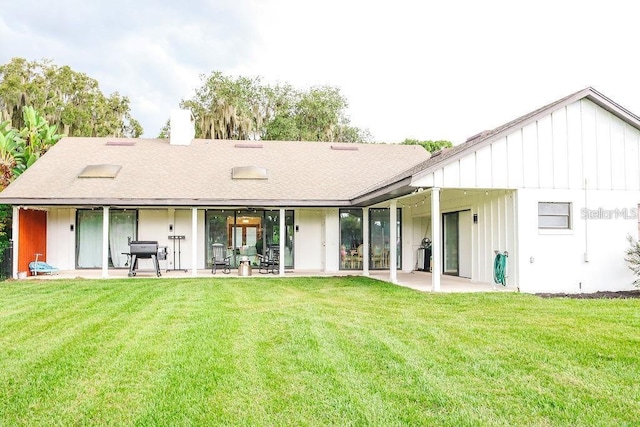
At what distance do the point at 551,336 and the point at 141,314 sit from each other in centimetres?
577

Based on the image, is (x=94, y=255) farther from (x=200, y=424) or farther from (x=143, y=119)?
(x=143, y=119)

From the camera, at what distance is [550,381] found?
447 centimetres

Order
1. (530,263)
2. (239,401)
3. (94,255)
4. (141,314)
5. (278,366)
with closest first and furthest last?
(239,401) < (278,366) < (141,314) < (530,263) < (94,255)

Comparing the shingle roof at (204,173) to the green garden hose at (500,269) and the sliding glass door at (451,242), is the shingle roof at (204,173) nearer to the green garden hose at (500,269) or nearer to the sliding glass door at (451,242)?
the sliding glass door at (451,242)

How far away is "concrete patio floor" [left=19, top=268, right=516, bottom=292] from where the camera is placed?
37.0 feet

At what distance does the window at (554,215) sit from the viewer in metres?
11.1

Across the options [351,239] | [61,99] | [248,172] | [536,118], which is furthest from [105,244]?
[61,99]


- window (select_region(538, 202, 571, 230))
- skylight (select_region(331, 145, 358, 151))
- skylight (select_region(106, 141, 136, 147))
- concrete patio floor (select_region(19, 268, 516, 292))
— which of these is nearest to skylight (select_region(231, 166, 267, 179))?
concrete patio floor (select_region(19, 268, 516, 292))

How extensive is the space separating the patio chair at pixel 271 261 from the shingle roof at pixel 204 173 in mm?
1792

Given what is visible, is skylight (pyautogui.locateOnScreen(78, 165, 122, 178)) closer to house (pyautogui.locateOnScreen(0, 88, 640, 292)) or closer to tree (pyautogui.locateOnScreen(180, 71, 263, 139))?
house (pyautogui.locateOnScreen(0, 88, 640, 292))

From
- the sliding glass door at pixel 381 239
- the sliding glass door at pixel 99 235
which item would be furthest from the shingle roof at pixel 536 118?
the sliding glass door at pixel 99 235

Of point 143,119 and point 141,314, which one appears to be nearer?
point 141,314

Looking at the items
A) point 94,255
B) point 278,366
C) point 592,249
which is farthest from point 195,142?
point 278,366

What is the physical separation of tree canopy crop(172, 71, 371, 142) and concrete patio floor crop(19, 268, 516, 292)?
598 inches
